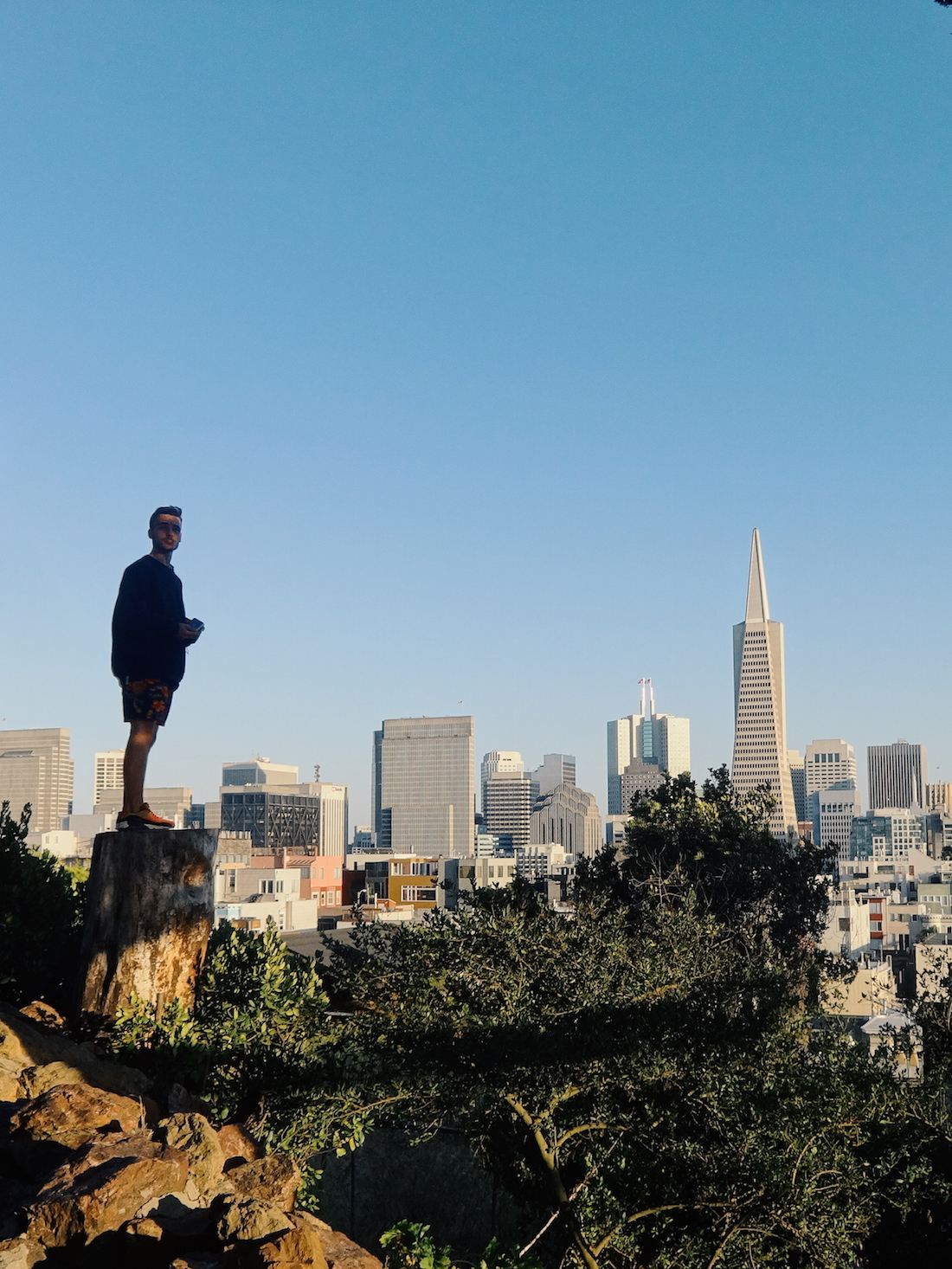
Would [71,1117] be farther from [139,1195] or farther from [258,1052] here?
[258,1052]

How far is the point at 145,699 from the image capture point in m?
13.3

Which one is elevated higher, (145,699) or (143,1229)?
(145,699)

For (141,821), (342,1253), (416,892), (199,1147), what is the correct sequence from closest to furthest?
(342,1253) < (199,1147) < (141,821) < (416,892)

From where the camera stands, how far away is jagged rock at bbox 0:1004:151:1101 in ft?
31.6

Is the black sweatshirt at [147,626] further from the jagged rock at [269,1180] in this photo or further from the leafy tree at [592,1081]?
the jagged rock at [269,1180]

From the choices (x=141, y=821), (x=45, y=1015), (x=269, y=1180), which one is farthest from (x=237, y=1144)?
(x=141, y=821)

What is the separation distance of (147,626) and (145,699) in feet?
2.74

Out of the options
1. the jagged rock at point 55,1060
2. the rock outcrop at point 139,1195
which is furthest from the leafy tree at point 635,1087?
the rock outcrop at point 139,1195

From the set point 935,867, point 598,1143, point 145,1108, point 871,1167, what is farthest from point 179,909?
point 935,867

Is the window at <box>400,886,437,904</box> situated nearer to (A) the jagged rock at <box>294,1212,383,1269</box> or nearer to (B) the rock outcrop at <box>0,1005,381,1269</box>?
(B) the rock outcrop at <box>0,1005,381,1269</box>

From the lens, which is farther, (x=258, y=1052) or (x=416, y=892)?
(x=416, y=892)

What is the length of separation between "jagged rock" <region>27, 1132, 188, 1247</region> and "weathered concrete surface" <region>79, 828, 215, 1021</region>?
17.5 feet

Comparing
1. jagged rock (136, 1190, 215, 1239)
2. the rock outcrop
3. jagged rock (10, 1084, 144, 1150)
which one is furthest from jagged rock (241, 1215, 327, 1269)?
jagged rock (10, 1084, 144, 1150)

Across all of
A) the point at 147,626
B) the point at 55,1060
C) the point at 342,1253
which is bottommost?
the point at 342,1253
